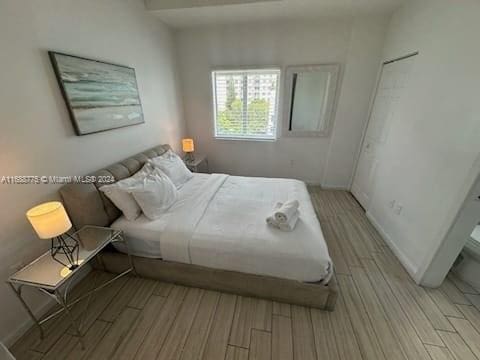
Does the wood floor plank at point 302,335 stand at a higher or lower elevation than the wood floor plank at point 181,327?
higher

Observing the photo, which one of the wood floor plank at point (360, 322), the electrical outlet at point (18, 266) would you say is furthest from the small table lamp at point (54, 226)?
the wood floor plank at point (360, 322)

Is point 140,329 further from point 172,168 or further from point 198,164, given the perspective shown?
point 198,164

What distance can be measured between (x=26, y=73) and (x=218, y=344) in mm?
2332

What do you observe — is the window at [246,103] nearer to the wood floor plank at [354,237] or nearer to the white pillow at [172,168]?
the white pillow at [172,168]

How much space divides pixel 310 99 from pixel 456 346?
3.17 metres

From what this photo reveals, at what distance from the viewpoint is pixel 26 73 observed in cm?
134

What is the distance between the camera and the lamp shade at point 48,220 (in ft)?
3.84

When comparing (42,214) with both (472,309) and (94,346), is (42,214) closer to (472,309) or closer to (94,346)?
(94,346)

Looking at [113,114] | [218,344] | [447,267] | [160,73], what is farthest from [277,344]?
[160,73]

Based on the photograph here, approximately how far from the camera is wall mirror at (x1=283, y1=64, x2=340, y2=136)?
9.98 feet

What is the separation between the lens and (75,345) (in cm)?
135

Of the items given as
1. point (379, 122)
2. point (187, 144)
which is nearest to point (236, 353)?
point (187, 144)

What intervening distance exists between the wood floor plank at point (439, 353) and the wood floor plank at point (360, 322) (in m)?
0.33

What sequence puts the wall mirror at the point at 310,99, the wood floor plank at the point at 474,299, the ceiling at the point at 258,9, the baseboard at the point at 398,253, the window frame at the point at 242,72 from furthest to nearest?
the window frame at the point at 242,72
the wall mirror at the point at 310,99
the ceiling at the point at 258,9
the baseboard at the point at 398,253
the wood floor plank at the point at 474,299
